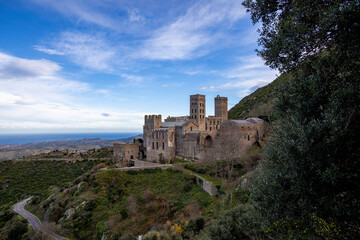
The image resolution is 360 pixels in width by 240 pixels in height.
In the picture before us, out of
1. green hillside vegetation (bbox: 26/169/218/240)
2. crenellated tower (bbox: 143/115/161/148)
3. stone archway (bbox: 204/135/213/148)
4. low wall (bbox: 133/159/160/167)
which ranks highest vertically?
crenellated tower (bbox: 143/115/161/148)

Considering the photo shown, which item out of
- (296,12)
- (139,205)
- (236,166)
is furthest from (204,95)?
(296,12)

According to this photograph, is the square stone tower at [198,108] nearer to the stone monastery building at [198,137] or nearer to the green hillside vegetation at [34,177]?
the stone monastery building at [198,137]

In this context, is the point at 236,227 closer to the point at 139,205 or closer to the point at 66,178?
the point at 139,205

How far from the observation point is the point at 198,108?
45250 millimetres

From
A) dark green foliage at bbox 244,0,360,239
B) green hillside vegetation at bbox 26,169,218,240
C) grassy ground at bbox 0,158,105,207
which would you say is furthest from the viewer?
grassy ground at bbox 0,158,105,207

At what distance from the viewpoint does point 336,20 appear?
251 inches

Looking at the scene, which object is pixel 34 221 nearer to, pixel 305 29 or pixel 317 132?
pixel 317 132

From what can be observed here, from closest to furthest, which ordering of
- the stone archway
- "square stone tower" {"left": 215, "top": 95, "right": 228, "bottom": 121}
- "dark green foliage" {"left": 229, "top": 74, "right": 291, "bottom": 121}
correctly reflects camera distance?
Result: 1. "dark green foliage" {"left": 229, "top": 74, "right": 291, "bottom": 121}
2. the stone archway
3. "square stone tower" {"left": 215, "top": 95, "right": 228, "bottom": 121}

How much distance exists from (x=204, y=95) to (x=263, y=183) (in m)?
40.2

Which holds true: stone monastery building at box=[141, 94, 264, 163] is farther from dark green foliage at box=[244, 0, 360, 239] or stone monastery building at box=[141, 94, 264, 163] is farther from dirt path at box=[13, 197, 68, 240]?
dark green foliage at box=[244, 0, 360, 239]

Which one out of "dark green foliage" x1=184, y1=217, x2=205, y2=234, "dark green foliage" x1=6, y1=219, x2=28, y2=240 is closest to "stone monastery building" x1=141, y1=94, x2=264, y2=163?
"dark green foliage" x1=184, y1=217, x2=205, y2=234

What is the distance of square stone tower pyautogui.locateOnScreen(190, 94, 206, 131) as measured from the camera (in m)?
45.2

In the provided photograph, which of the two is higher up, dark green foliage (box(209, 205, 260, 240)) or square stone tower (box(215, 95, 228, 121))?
square stone tower (box(215, 95, 228, 121))

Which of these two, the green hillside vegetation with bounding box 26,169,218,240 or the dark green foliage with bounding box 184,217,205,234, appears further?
the green hillside vegetation with bounding box 26,169,218,240
